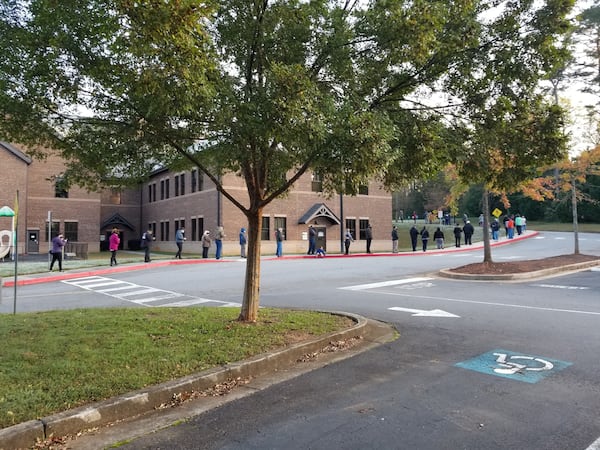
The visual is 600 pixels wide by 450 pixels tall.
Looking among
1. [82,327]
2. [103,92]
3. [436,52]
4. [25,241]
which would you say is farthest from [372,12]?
[25,241]

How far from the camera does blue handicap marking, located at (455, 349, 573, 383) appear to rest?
17.1 feet

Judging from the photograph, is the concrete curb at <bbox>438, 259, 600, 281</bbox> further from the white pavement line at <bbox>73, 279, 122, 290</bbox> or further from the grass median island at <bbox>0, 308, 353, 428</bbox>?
the white pavement line at <bbox>73, 279, 122, 290</bbox>

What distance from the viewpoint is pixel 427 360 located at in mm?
5891

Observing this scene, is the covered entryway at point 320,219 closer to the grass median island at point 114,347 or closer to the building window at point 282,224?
the building window at point 282,224

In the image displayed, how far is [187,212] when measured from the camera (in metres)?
34.7

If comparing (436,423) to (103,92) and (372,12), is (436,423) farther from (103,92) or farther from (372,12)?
(103,92)

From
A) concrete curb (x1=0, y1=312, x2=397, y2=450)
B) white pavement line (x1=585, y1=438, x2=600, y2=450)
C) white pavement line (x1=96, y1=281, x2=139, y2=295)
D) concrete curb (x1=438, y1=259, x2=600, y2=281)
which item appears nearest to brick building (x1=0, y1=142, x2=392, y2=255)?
white pavement line (x1=96, y1=281, x2=139, y2=295)

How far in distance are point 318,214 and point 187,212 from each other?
384 inches

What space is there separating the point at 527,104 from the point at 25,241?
3483 cm

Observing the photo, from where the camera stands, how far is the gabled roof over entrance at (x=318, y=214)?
33.6m

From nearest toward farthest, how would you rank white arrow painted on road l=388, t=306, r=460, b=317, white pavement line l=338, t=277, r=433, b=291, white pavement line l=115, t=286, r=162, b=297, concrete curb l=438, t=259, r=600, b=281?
white arrow painted on road l=388, t=306, r=460, b=317, white pavement line l=115, t=286, r=162, b=297, white pavement line l=338, t=277, r=433, b=291, concrete curb l=438, t=259, r=600, b=281

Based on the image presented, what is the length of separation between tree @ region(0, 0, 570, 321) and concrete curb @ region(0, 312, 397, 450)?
5.53ft

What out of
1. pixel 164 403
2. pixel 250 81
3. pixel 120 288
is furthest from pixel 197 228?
pixel 164 403

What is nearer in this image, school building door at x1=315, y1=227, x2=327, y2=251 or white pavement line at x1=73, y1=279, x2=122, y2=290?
white pavement line at x1=73, y1=279, x2=122, y2=290
